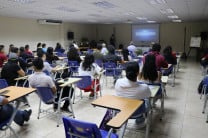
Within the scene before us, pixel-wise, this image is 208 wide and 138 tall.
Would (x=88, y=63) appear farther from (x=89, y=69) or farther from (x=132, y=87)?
(x=132, y=87)

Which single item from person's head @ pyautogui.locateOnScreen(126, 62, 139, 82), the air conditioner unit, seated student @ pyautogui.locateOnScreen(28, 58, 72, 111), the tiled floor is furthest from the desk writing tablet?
the air conditioner unit

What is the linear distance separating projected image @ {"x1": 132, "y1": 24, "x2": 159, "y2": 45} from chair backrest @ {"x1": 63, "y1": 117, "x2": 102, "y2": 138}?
15.0 m

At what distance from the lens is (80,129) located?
5.82 feet

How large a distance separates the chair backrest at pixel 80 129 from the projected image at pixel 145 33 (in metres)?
15.0

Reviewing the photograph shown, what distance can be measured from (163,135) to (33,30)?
10.2 metres

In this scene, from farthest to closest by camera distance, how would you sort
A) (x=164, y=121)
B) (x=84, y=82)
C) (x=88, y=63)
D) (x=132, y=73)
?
(x=88, y=63) → (x=84, y=82) → (x=164, y=121) → (x=132, y=73)

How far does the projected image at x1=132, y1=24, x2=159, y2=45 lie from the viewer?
52.0 feet

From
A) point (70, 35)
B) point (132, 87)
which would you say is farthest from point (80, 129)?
point (70, 35)

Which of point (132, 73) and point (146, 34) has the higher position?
point (146, 34)

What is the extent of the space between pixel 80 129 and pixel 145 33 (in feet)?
50.0

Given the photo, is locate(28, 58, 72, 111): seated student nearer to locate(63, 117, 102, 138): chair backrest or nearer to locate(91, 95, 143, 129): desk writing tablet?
locate(91, 95, 143, 129): desk writing tablet

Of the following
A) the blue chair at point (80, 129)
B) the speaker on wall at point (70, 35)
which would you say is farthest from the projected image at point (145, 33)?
the blue chair at point (80, 129)

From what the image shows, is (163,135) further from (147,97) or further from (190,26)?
Answer: (190,26)

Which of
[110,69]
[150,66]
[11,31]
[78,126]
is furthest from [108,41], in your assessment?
[78,126]
